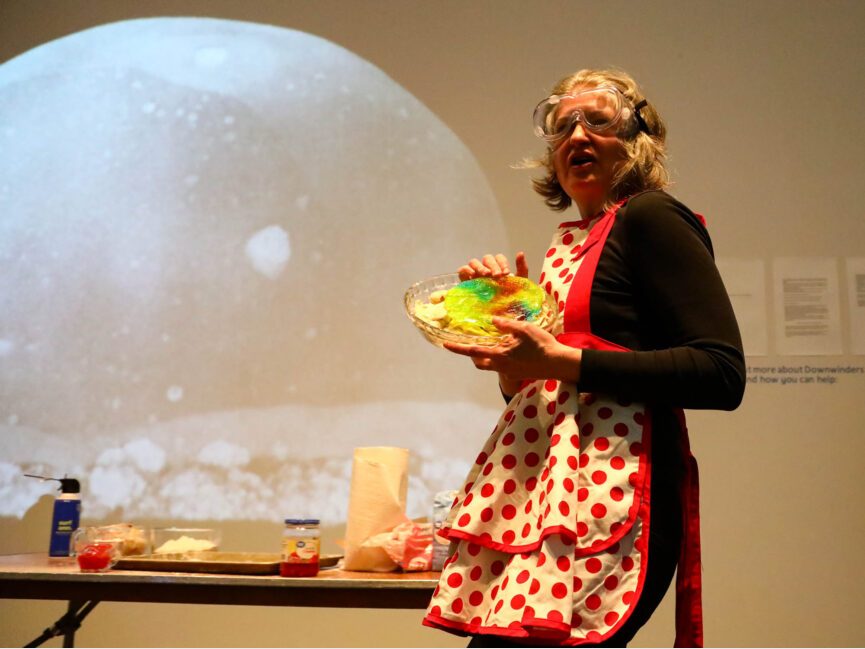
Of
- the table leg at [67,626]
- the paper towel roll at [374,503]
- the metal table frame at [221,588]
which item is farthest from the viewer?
the table leg at [67,626]

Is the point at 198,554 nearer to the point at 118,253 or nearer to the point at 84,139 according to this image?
the point at 118,253

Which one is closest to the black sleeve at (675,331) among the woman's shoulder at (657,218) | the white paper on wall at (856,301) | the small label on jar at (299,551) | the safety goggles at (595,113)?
the woman's shoulder at (657,218)

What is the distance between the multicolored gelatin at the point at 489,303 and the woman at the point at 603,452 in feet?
0.15

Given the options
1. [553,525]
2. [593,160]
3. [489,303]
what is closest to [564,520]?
[553,525]

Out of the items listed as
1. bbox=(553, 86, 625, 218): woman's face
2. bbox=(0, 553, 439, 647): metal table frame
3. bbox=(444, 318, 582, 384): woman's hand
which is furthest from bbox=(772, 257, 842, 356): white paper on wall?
bbox=(444, 318, 582, 384): woman's hand

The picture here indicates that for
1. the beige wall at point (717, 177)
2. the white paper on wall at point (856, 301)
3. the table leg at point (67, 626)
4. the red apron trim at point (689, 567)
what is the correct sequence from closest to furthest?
the red apron trim at point (689, 567) < the table leg at point (67, 626) < the beige wall at point (717, 177) < the white paper on wall at point (856, 301)

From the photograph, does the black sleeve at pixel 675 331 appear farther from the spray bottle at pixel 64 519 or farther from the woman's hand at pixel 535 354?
the spray bottle at pixel 64 519

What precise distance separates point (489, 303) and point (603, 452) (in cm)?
27

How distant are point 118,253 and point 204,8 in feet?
3.51

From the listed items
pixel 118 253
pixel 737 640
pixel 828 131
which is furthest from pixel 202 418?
pixel 828 131

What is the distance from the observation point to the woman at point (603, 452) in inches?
36.0

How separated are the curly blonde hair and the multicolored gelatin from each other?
0.60 feet

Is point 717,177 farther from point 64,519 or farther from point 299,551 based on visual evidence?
point 64,519

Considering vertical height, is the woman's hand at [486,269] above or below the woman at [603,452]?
above
